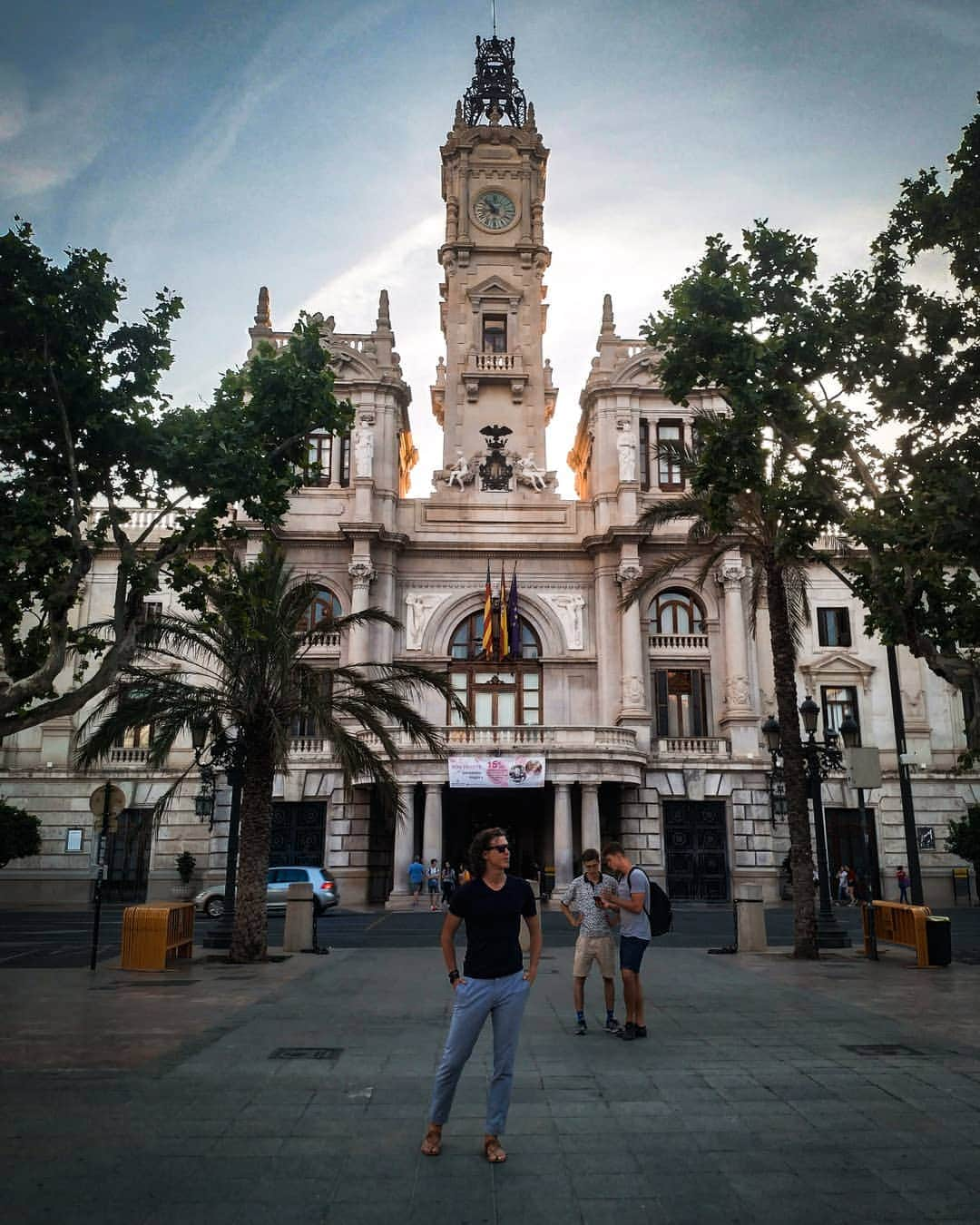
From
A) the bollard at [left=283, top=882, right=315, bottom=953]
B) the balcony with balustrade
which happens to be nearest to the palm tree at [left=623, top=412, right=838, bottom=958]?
the bollard at [left=283, top=882, right=315, bottom=953]

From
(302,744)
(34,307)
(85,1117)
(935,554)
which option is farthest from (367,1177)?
(302,744)

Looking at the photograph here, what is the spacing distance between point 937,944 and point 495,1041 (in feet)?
43.6

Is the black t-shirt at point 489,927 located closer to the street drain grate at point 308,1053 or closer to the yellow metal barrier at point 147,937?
the street drain grate at point 308,1053

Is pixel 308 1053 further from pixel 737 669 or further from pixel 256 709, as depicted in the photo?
pixel 737 669

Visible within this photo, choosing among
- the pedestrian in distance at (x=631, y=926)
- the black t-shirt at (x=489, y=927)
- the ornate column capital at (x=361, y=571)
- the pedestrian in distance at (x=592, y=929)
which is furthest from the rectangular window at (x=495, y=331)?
the black t-shirt at (x=489, y=927)

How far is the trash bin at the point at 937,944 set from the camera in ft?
55.1

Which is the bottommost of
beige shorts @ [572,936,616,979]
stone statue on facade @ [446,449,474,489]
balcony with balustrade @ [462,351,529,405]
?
beige shorts @ [572,936,616,979]

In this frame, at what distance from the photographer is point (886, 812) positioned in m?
39.5

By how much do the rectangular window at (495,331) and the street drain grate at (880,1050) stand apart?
3883cm

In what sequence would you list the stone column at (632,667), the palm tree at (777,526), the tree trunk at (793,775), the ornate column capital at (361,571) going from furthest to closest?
the ornate column capital at (361,571)
the stone column at (632,667)
the tree trunk at (793,775)
the palm tree at (777,526)

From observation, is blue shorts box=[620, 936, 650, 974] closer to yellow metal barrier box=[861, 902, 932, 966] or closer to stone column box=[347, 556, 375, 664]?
yellow metal barrier box=[861, 902, 932, 966]

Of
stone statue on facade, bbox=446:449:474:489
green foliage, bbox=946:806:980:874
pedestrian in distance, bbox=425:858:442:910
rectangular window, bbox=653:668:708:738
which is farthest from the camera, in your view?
stone statue on facade, bbox=446:449:474:489

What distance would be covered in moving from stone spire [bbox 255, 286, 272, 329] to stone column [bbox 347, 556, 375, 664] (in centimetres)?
1180

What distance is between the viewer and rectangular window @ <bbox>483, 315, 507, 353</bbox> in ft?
148
